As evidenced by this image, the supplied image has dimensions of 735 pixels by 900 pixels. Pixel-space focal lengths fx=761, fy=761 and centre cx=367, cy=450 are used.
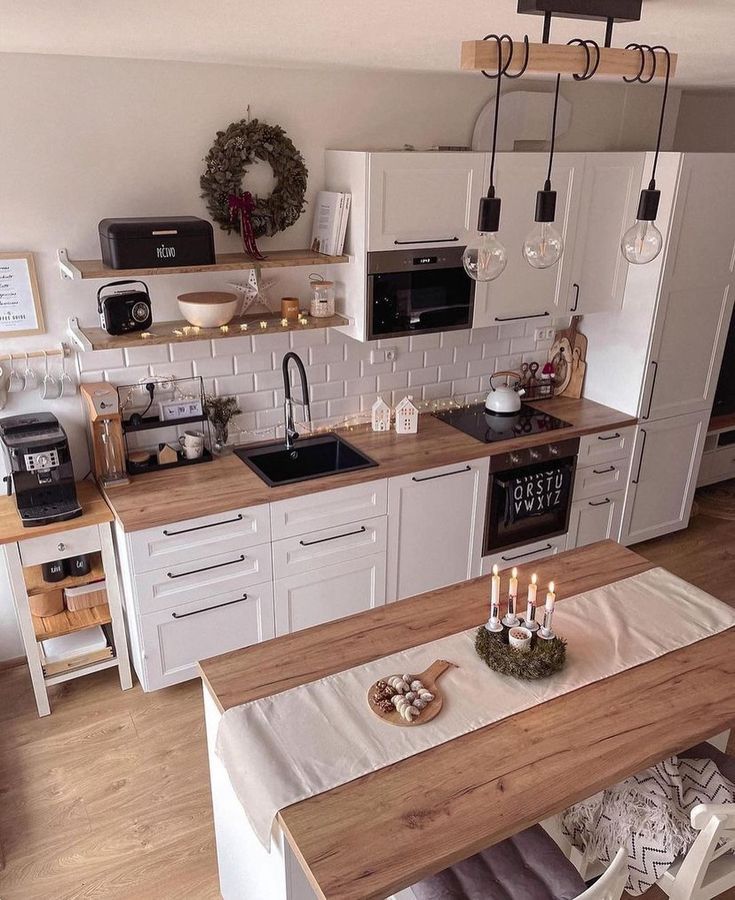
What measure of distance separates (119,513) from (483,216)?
74.5 inches

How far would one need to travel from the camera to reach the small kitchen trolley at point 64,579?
2982 millimetres

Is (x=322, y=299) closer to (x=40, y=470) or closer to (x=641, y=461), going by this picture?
(x=40, y=470)

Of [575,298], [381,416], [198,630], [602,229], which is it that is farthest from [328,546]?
[602,229]

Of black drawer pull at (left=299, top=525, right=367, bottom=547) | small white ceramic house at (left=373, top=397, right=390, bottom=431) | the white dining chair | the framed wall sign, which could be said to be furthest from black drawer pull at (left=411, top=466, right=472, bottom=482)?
the white dining chair

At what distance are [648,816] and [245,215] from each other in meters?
2.62

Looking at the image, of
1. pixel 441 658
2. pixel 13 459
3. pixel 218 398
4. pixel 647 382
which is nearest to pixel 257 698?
pixel 441 658

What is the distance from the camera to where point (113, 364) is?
3295mm

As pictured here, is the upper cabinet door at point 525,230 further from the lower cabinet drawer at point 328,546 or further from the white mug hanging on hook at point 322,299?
the lower cabinet drawer at point 328,546

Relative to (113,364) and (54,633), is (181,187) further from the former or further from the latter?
(54,633)

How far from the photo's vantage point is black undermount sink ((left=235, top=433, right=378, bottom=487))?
3598 millimetres

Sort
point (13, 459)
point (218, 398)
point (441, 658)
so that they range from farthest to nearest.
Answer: point (218, 398) < point (13, 459) < point (441, 658)

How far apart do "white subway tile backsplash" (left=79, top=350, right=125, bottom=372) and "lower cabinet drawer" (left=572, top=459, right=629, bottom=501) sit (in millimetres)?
2351

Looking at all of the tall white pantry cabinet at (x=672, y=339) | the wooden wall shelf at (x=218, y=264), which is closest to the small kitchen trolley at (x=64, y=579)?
the wooden wall shelf at (x=218, y=264)

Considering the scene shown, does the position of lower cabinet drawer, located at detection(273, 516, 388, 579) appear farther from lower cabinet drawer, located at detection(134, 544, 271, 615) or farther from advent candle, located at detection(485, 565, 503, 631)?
advent candle, located at detection(485, 565, 503, 631)
